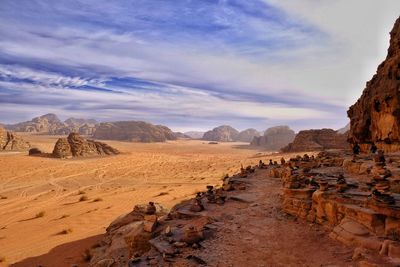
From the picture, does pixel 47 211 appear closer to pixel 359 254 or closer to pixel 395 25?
pixel 359 254

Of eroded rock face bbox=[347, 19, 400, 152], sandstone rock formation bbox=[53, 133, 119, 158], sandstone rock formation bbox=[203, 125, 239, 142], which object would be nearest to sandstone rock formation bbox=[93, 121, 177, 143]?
sandstone rock formation bbox=[203, 125, 239, 142]

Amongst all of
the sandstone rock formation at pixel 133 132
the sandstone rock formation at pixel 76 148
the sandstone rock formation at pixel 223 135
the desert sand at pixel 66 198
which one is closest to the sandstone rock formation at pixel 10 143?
the sandstone rock formation at pixel 76 148

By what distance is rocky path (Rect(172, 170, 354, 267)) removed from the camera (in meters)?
6.73

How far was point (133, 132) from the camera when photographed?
113938mm

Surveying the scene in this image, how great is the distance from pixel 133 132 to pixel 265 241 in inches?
4286

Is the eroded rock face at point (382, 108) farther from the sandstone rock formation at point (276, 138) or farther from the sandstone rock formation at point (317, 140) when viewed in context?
the sandstone rock formation at point (276, 138)

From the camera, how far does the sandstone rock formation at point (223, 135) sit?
498ft

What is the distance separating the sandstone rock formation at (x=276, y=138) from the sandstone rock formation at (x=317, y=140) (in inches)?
1521

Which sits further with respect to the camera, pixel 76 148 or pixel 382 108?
pixel 76 148

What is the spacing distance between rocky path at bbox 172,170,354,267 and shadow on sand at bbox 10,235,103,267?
4.94 m

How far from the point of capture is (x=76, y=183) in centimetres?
2827

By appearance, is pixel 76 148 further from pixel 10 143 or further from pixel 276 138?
pixel 276 138

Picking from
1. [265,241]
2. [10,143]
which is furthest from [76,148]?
[265,241]

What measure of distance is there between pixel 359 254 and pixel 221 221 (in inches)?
150
